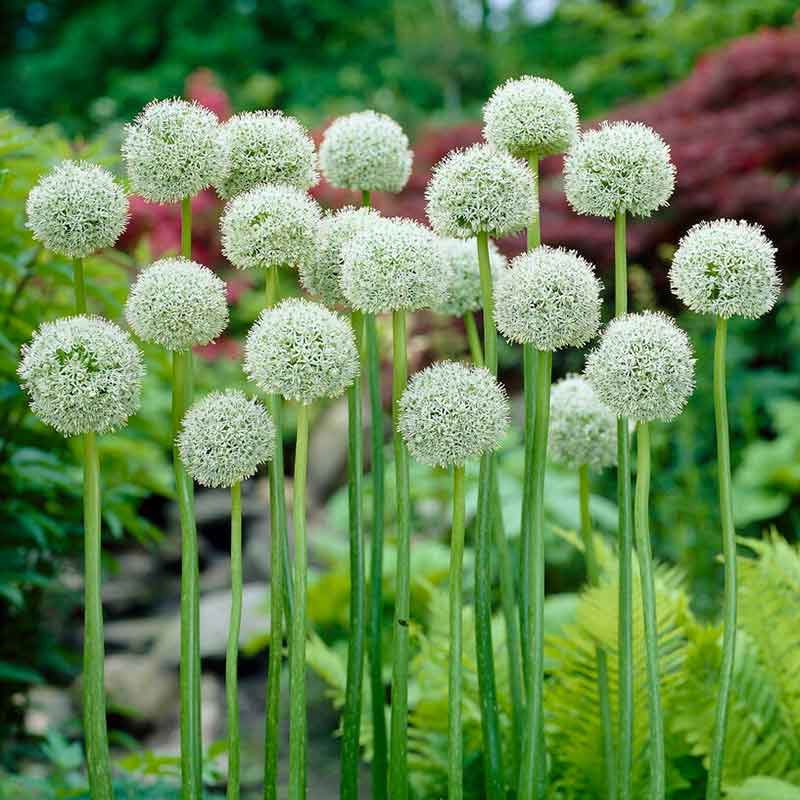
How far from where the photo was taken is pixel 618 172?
161cm

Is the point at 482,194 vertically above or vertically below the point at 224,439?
above

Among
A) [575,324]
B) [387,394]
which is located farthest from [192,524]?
[387,394]

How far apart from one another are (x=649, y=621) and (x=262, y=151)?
3.40 feet

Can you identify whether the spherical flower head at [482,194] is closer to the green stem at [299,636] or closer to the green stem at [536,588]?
the green stem at [536,588]

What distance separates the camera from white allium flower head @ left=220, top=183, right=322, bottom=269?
1.59m

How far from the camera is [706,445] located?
5691mm

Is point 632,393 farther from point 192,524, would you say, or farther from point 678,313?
point 678,313

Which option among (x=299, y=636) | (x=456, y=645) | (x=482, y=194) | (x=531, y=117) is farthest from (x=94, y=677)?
(x=531, y=117)

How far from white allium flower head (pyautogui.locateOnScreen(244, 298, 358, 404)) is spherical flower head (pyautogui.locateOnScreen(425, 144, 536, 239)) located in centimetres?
28

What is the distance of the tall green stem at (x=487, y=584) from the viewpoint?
65.0 inches

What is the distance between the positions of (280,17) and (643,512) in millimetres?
14745

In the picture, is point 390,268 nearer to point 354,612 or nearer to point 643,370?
point 643,370

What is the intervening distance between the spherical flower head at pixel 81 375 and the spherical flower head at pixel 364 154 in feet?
1.87

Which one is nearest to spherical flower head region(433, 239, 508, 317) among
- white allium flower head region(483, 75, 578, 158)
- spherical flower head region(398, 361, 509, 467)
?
white allium flower head region(483, 75, 578, 158)
